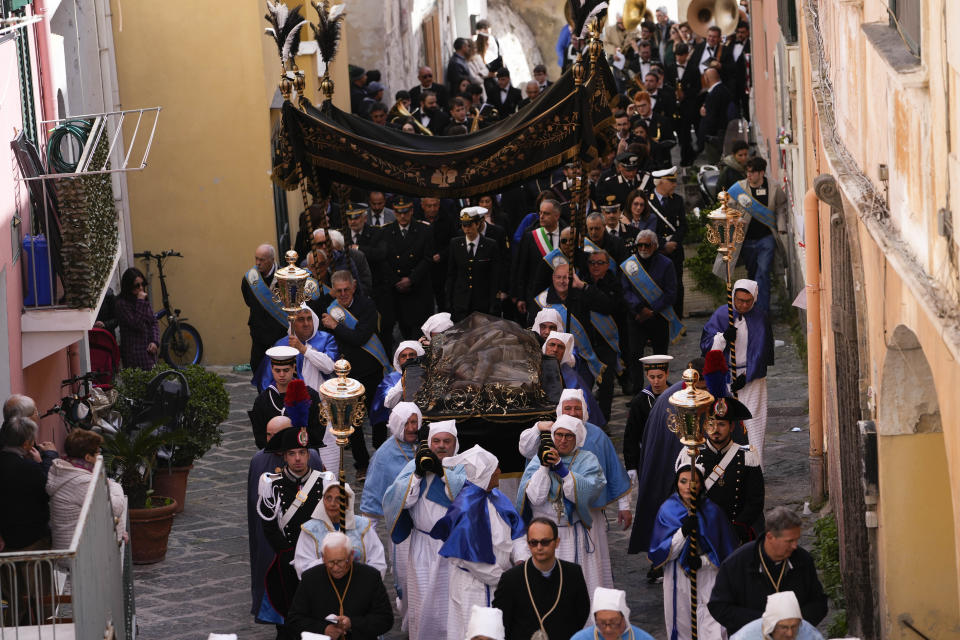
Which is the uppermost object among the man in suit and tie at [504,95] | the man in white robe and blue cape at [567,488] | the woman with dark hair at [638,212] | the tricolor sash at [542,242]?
the man in suit and tie at [504,95]

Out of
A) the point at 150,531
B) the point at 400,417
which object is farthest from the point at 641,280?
the point at 150,531

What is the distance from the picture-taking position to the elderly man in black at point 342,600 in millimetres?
9539

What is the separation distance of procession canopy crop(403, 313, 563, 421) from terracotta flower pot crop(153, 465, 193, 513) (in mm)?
2031

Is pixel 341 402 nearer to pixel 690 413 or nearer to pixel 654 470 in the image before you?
pixel 690 413

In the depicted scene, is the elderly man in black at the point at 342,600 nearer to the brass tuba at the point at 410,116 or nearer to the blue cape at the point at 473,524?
the blue cape at the point at 473,524

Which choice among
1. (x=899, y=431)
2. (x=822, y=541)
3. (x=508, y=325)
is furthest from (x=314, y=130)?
(x=899, y=431)

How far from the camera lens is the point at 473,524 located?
10414mm

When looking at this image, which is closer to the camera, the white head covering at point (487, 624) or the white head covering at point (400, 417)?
the white head covering at point (487, 624)

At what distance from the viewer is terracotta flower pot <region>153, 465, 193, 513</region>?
13.7 meters

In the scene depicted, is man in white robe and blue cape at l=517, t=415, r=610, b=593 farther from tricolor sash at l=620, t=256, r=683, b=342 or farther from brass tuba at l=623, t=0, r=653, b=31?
brass tuba at l=623, t=0, r=653, b=31

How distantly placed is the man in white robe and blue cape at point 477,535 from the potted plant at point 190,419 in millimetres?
3619

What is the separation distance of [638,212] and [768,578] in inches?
335

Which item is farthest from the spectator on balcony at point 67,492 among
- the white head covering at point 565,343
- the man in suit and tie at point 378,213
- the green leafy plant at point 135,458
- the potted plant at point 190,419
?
A: the man in suit and tie at point 378,213

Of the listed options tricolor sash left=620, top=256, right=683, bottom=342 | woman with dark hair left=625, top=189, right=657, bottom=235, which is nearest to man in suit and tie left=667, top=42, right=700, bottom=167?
woman with dark hair left=625, top=189, right=657, bottom=235
